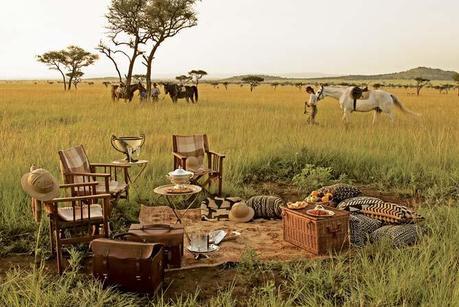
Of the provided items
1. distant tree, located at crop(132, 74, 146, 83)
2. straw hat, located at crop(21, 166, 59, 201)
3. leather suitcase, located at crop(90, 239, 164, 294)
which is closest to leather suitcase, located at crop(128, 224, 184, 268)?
leather suitcase, located at crop(90, 239, 164, 294)

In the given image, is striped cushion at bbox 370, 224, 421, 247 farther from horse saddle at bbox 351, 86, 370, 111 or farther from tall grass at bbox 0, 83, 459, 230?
horse saddle at bbox 351, 86, 370, 111

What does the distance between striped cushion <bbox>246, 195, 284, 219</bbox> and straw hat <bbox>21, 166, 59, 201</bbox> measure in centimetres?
248

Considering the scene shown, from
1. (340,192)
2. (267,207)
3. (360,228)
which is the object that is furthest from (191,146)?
(360,228)

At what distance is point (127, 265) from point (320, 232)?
1769 mm

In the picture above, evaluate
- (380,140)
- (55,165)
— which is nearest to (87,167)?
(55,165)

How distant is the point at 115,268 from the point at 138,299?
0.29m

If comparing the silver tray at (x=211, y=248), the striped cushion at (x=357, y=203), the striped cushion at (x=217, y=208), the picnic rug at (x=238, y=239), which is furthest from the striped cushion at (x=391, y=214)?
the silver tray at (x=211, y=248)

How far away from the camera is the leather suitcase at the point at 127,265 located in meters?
3.52

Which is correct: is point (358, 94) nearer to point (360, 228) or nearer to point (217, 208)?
point (217, 208)

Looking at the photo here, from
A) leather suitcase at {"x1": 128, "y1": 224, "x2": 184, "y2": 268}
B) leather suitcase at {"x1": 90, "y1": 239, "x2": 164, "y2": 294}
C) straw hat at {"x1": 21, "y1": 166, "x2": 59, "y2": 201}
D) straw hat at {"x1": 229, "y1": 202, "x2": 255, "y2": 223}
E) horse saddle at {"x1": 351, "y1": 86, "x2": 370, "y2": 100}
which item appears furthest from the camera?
horse saddle at {"x1": 351, "y1": 86, "x2": 370, "y2": 100}

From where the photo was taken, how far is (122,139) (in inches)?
245

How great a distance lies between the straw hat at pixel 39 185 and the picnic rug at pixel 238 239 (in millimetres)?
1249

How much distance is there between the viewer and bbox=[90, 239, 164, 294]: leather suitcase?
3.52m

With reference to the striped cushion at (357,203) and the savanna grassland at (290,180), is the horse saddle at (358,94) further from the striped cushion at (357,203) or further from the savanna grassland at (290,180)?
the striped cushion at (357,203)
